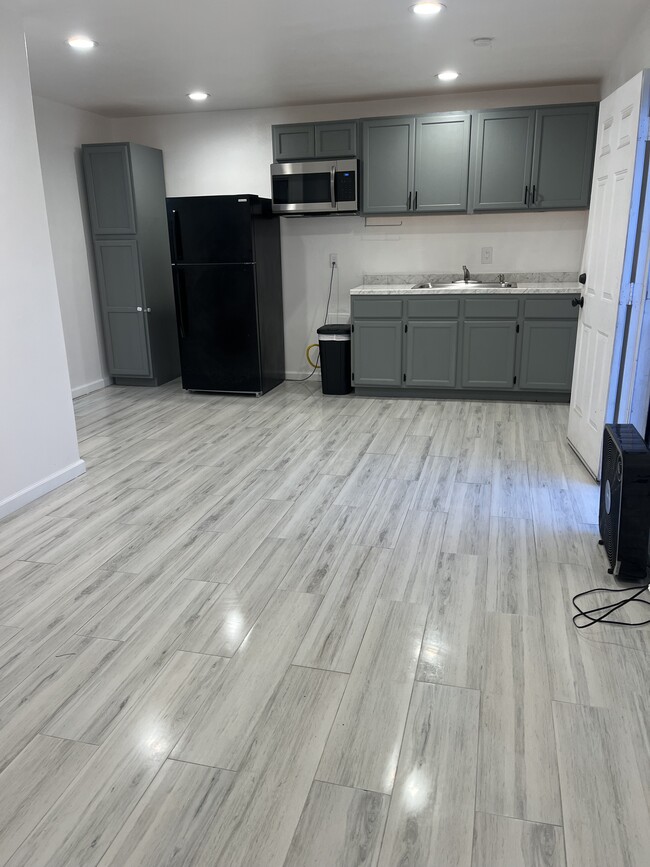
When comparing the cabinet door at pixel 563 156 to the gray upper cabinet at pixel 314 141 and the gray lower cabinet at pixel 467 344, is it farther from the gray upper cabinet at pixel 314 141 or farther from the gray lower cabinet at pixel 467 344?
the gray upper cabinet at pixel 314 141

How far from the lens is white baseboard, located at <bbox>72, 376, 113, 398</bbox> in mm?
5816

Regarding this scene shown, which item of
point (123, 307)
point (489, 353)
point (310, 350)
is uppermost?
point (123, 307)

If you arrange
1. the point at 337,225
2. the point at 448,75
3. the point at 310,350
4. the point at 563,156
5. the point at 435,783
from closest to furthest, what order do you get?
1. the point at 435,783
2. the point at 448,75
3. the point at 563,156
4. the point at 337,225
5. the point at 310,350

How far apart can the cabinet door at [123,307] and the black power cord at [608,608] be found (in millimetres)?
4712

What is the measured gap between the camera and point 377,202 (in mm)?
5281

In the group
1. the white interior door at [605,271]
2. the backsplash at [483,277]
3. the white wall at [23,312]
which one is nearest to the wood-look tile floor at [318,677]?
the white wall at [23,312]

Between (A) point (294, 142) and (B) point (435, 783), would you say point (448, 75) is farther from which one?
(B) point (435, 783)

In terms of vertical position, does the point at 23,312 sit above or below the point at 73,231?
below

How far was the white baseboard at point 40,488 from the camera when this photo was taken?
3.25 meters

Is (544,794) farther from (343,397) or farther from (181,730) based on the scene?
(343,397)

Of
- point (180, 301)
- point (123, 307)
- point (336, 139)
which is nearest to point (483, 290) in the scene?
point (336, 139)

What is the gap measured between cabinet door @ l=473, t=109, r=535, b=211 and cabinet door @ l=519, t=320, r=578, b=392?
995mm

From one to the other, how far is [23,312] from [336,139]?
3.16 metres

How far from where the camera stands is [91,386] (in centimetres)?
601
